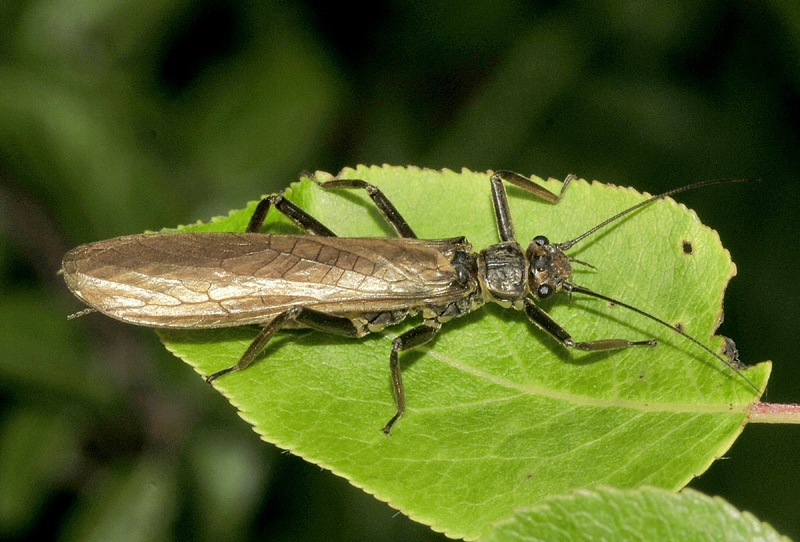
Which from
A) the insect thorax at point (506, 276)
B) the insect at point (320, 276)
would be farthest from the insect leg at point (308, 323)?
the insect thorax at point (506, 276)

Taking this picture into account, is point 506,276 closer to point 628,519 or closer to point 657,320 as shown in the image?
point 657,320

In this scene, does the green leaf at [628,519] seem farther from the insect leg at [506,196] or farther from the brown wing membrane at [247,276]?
the brown wing membrane at [247,276]

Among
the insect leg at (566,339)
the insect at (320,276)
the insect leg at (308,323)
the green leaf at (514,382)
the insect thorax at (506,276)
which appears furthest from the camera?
the insect thorax at (506,276)

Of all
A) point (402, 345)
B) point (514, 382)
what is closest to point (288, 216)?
point (402, 345)

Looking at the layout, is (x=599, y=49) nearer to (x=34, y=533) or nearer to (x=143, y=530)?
(x=143, y=530)

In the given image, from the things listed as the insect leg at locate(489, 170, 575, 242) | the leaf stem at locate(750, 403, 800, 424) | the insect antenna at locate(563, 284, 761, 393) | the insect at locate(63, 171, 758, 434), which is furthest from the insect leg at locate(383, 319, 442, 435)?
the leaf stem at locate(750, 403, 800, 424)

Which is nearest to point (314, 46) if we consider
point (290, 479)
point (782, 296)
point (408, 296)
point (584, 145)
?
point (584, 145)
